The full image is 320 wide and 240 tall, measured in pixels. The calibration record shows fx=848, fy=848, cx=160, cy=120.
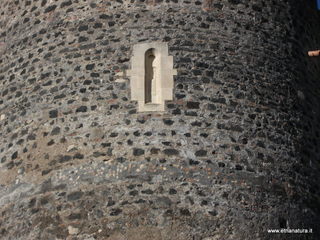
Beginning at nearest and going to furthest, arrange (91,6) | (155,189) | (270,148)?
(155,189) → (270,148) → (91,6)

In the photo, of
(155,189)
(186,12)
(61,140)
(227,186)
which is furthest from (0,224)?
(186,12)

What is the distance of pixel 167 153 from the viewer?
9.56m

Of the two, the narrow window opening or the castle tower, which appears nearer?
the castle tower

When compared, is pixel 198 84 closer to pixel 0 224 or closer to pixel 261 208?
pixel 261 208

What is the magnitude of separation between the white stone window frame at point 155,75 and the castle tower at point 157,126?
4 cm

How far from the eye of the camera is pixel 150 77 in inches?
400

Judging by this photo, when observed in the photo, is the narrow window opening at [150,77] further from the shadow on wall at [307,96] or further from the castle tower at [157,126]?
the shadow on wall at [307,96]

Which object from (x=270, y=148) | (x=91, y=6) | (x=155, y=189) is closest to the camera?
(x=155, y=189)

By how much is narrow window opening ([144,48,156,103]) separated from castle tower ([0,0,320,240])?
0.03 m

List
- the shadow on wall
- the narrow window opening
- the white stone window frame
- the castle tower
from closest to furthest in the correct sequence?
1. the castle tower
2. the white stone window frame
3. the narrow window opening
4. the shadow on wall

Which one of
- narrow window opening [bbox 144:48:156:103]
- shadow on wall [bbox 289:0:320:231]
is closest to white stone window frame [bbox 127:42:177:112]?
narrow window opening [bbox 144:48:156:103]

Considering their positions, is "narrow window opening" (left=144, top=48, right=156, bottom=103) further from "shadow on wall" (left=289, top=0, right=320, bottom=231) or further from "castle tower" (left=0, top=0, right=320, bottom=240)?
"shadow on wall" (left=289, top=0, right=320, bottom=231)

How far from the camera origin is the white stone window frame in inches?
390

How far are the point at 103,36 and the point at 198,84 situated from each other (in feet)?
4.38
